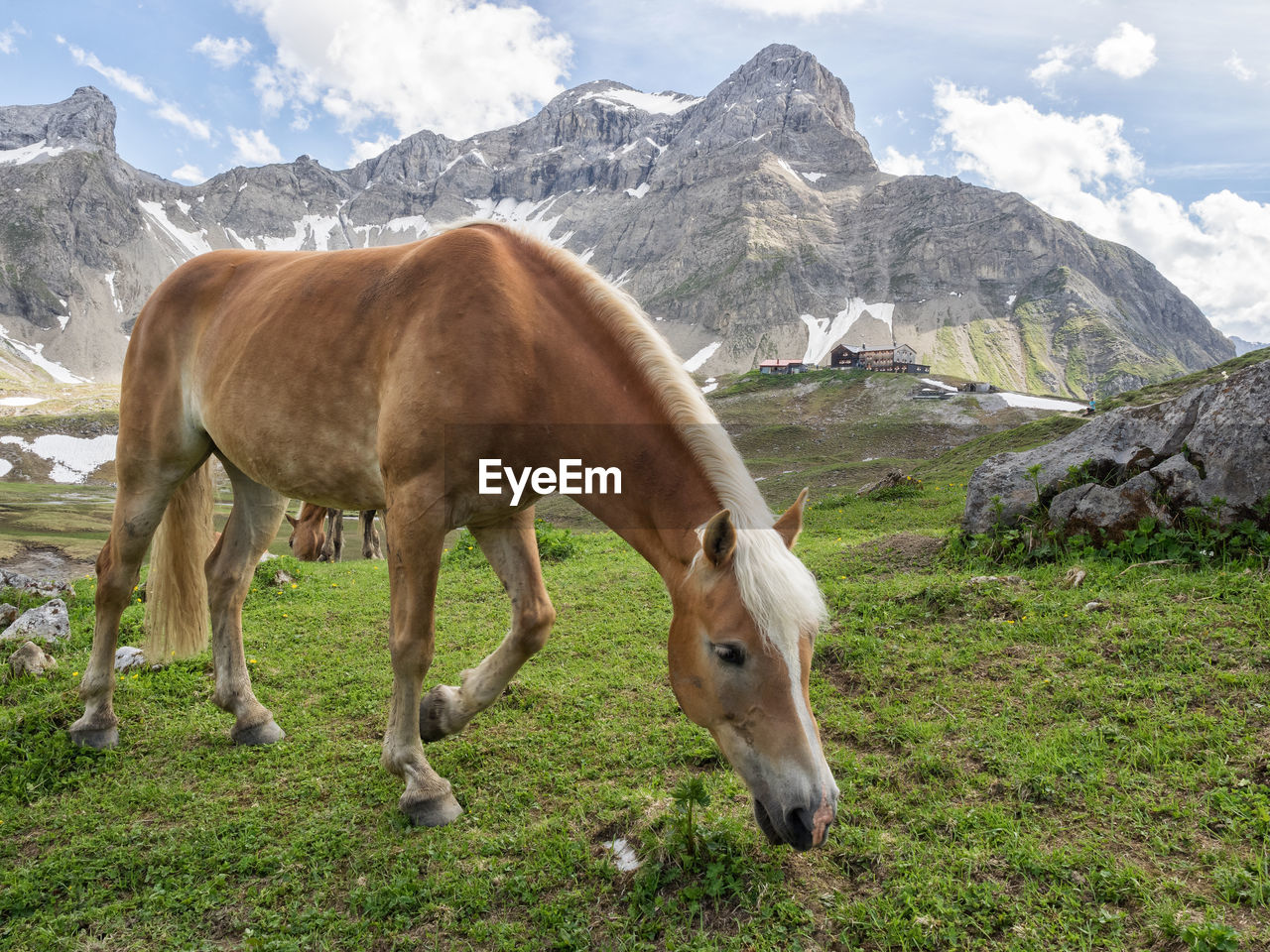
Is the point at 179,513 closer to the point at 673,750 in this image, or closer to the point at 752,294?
the point at 673,750

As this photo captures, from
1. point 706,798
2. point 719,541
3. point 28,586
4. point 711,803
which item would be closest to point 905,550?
point 711,803

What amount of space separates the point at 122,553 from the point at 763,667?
5.02 meters

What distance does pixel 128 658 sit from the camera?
248 inches

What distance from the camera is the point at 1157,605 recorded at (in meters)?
5.33

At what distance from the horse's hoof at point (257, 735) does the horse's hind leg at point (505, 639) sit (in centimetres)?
147

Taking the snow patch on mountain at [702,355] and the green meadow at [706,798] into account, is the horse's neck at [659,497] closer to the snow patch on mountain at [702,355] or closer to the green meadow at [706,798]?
the green meadow at [706,798]

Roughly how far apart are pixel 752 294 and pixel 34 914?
191m

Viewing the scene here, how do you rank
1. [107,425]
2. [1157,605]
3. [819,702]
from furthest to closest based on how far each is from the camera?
[107,425] → [1157,605] → [819,702]

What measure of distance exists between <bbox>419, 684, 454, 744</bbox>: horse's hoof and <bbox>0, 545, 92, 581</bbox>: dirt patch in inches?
1068

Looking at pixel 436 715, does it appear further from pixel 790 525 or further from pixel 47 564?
pixel 47 564

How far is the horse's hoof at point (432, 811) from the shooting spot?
387cm

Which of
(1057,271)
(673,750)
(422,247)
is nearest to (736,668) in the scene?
(673,750)

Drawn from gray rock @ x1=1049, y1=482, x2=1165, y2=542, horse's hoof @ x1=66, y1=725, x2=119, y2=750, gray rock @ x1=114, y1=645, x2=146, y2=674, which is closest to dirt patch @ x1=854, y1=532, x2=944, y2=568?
gray rock @ x1=1049, y1=482, x2=1165, y2=542

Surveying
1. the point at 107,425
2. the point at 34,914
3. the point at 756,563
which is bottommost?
the point at 34,914
